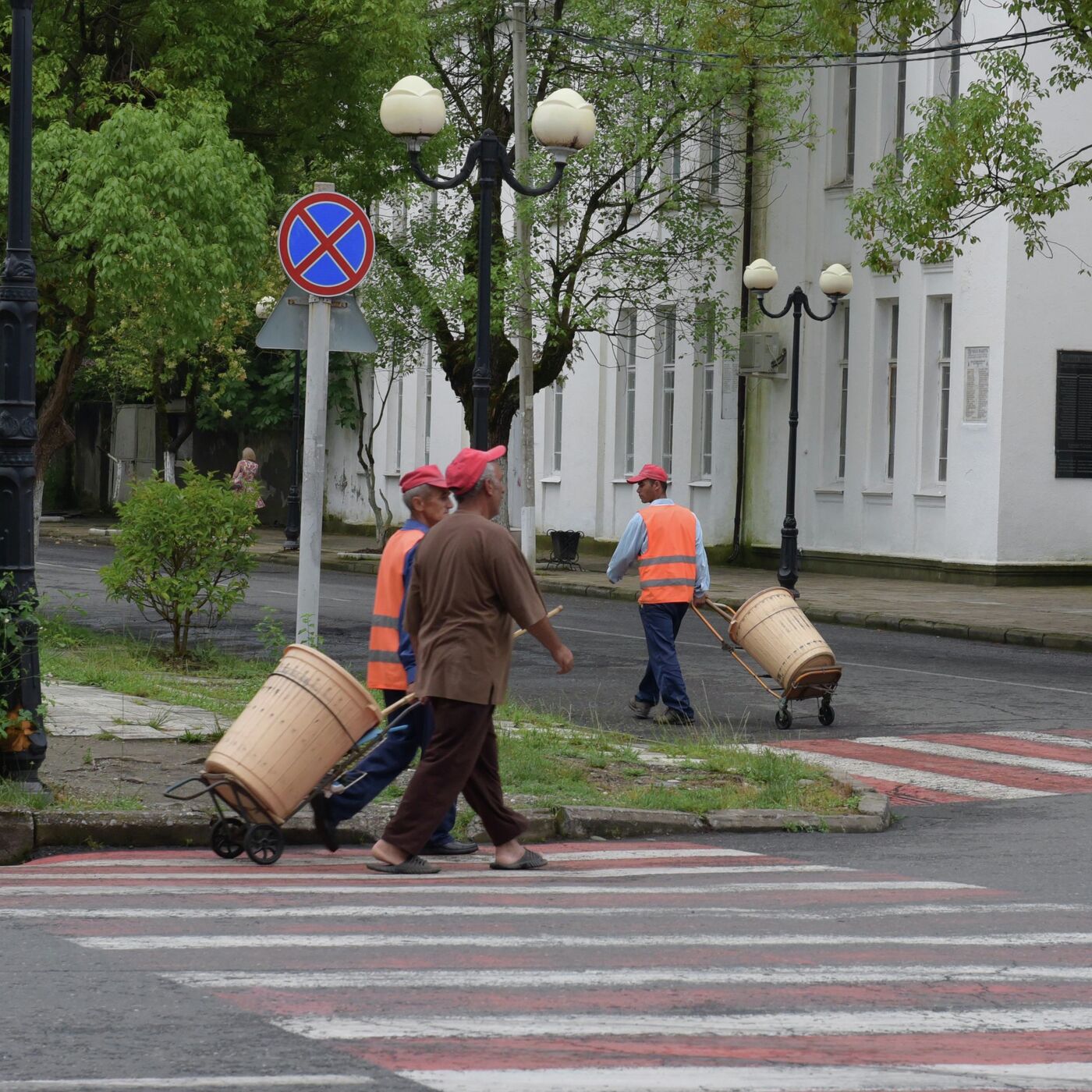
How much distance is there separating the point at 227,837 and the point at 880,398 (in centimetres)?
2319

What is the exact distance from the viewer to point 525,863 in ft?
28.5

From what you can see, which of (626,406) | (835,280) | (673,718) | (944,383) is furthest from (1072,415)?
(673,718)

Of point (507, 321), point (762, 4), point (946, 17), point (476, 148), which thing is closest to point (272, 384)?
point (507, 321)

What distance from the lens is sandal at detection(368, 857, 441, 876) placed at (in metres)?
8.47

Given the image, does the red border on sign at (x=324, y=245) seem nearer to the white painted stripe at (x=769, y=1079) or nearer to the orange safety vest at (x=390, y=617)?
the orange safety vest at (x=390, y=617)

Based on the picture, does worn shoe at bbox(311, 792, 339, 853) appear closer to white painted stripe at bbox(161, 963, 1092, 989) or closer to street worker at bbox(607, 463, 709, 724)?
white painted stripe at bbox(161, 963, 1092, 989)

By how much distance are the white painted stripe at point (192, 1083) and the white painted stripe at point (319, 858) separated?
3.51m

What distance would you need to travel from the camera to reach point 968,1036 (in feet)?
18.5

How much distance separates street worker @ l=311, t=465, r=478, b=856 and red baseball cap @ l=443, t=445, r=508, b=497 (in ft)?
0.93

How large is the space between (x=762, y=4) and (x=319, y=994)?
18585 mm

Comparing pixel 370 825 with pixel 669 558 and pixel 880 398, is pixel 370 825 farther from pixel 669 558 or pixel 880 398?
pixel 880 398

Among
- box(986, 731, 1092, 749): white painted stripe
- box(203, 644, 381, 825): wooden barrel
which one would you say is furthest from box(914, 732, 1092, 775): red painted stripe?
box(203, 644, 381, 825): wooden barrel

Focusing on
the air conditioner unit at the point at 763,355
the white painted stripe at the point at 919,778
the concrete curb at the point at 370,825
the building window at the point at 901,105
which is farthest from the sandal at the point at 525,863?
the air conditioner unit at the point at 763,355

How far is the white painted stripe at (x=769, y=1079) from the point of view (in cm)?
501
